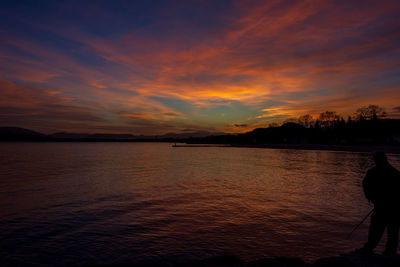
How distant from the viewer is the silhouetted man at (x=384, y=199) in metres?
6.07

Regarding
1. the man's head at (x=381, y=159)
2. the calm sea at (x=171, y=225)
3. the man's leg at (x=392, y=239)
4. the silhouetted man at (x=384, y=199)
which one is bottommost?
the calm sea at (x=171, y=225)

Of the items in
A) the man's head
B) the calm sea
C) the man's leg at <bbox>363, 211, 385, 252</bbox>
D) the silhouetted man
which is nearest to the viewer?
the silhouetted man

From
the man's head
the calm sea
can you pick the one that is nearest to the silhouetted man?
the man's head

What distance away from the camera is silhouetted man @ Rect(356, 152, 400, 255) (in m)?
6.07

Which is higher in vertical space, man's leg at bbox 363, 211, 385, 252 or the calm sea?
man's leg at bbox 363, 211, 385, 252

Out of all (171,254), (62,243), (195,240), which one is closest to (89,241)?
(62,243)

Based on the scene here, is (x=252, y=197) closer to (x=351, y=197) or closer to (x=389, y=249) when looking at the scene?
(x=351, y=197)

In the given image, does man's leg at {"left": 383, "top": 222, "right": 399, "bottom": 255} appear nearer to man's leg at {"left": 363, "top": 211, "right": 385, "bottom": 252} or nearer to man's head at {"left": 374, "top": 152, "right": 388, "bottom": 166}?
man's leg at {"left": 363, "top": 211, "right": 385, "bottom": 252}

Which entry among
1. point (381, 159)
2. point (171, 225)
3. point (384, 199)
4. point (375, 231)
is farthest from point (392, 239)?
point (171, 225)

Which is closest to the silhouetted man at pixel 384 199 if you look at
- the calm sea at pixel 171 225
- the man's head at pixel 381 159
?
the man's head at pixel 381 159

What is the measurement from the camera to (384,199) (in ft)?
20.3

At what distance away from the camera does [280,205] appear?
12.9 meters

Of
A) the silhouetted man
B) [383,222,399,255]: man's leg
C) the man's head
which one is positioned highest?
the man's head

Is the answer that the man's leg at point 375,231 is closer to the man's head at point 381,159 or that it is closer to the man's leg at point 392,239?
the man's leg at point 392,239
